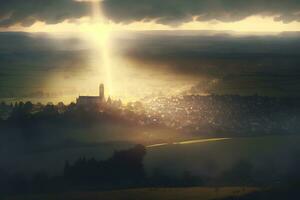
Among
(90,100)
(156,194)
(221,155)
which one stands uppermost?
(90,100)

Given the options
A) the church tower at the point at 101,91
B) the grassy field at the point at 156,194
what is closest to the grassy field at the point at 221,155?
the grassy field at the point at 156,194

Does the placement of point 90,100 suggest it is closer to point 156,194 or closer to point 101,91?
point 101,91

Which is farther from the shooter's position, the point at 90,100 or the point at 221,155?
the point at 90,100

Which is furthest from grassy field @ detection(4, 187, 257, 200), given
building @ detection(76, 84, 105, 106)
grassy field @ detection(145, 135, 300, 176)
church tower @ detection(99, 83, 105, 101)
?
church tower @ detection(99, 83, 105, 101)

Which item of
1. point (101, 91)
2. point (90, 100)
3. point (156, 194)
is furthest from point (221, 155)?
point (101, 91)

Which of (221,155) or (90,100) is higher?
(90,100)

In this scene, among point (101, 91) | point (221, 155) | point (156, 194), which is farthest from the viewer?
point (101, 91)

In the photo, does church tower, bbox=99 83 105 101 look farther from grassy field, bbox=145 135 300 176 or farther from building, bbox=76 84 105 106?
grassy field, bbox=145 135 300 176

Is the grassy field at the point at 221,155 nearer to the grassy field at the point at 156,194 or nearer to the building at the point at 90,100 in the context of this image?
the grassy field at the point at 156,194

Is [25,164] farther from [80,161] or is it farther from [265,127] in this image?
[265,127]
